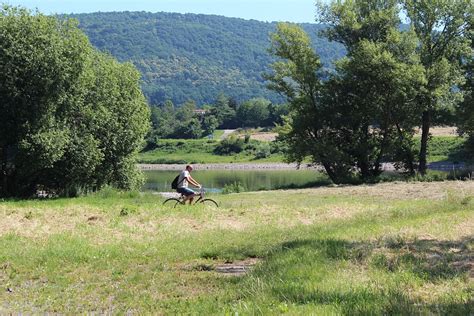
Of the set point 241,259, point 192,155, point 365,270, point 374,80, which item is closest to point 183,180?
point 241,259

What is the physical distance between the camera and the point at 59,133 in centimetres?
2611

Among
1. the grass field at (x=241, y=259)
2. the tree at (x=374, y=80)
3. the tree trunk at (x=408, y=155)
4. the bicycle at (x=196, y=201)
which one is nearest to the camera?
the grass field at (x=241, y=259)

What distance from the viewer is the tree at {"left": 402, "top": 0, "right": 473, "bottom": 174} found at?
34.7 m

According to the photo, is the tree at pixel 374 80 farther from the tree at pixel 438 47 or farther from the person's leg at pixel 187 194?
the person's leg at pixel 187 194

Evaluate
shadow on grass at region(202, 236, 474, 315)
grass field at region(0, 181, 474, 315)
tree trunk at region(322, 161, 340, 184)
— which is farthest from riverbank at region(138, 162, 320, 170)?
shadow on grass at region(202, 236, 474, 315)

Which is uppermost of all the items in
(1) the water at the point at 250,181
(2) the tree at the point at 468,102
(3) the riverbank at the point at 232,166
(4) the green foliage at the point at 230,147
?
(2) the tree at the point at 468,102

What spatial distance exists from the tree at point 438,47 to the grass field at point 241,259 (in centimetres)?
1701

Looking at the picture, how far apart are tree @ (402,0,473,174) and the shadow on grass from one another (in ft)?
83.3

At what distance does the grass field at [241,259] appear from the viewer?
754 centimetres

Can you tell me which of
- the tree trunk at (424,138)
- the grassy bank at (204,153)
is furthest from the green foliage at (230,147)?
the tree trunk at (424,138)

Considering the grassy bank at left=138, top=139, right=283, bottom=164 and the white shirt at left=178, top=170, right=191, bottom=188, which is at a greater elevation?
the white shirt at left=178, top=170, right=191, bottom=188

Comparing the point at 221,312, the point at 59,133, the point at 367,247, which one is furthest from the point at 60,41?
the point at 221,312

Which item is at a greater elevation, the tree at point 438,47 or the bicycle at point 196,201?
the tree at point 438,47

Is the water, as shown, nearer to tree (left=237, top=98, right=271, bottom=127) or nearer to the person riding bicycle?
the person riding bicycle
